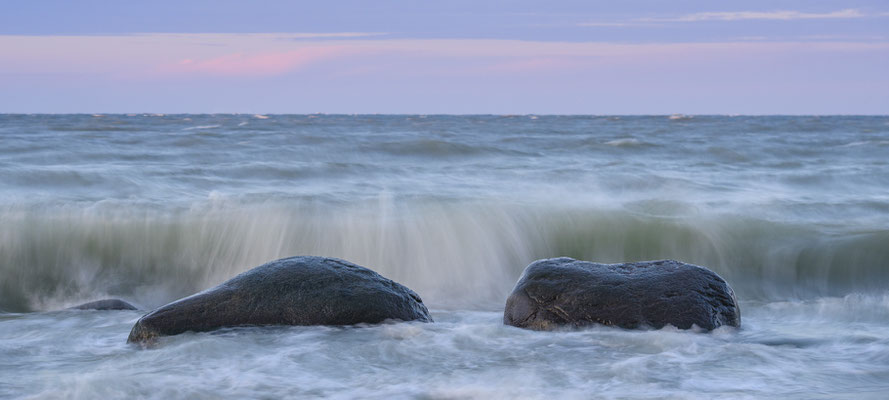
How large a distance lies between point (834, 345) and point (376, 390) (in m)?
2.63

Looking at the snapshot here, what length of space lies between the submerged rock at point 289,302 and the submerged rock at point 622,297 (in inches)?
27.2

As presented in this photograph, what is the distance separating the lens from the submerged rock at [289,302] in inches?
171

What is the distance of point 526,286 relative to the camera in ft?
15.4

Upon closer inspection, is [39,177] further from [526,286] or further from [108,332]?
[526,286]

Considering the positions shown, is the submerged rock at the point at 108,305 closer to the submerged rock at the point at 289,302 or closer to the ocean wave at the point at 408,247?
the ocean wave at the point at 408,247

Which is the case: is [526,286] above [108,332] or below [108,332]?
above

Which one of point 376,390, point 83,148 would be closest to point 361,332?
point 376,390

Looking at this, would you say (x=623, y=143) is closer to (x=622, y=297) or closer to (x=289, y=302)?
(x=622, y=297)

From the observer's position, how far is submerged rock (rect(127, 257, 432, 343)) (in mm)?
4348

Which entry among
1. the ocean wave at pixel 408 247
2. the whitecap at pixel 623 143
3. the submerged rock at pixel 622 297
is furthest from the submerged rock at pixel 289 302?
the whitecap at pixel 623 143

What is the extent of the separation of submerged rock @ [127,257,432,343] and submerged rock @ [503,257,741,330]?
69 centimetres

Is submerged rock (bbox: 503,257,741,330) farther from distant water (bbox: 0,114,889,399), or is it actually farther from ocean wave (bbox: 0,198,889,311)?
ocean wave (bbox: 0,198,889,311)

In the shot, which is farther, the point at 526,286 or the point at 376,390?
the point at 526,286

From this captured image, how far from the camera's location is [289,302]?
14.8 feet
